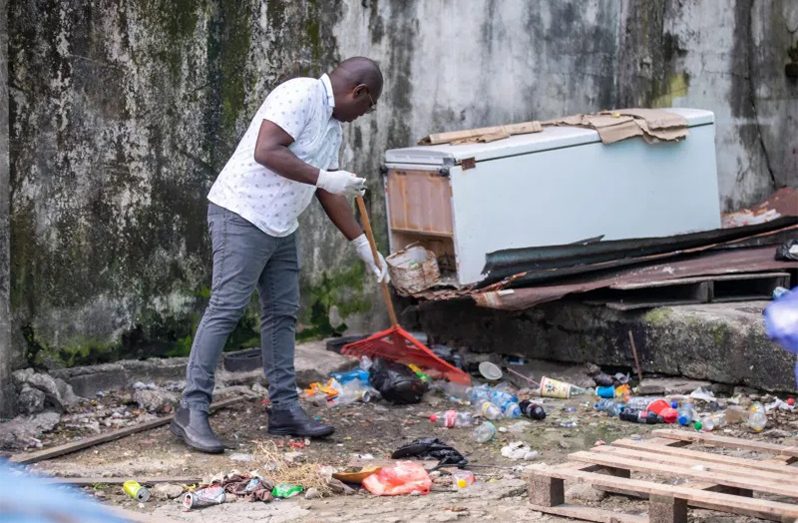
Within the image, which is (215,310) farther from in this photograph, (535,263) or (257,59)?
(535,263)

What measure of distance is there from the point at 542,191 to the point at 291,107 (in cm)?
230

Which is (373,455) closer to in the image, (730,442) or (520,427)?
(520,427)

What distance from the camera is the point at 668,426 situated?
20.7 feet

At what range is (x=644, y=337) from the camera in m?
7.11

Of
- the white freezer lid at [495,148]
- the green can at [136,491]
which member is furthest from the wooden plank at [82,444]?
the white freezer lid at [495,148]

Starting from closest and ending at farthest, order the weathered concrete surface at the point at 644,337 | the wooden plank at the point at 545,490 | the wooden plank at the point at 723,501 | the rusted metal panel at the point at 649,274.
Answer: the wooden plank at the point at 723,501, the wooden plank at the point at 545,490, the weathered concrete surface at the point at 644,337, the rusted metal panel at the point at 649,274

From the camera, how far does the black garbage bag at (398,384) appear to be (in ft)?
22.0

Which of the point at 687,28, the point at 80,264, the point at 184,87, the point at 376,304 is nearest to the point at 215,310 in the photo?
the point at 80,264

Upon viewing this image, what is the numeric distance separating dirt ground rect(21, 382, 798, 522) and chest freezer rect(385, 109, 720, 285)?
3.40ft

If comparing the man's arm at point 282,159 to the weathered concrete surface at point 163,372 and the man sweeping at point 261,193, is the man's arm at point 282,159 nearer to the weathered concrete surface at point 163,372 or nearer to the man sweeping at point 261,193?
the man sweeping at point 261,193

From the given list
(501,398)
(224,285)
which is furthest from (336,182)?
(501,398)

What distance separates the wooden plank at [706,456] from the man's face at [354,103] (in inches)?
77.2

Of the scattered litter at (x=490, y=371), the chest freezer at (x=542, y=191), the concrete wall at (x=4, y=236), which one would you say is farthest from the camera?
the scattered litter at (x=490, y=371)

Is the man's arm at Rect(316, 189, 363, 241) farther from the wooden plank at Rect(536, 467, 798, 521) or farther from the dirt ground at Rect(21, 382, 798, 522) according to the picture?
the wooden plank at Rect(536, 467, 798, 521)
